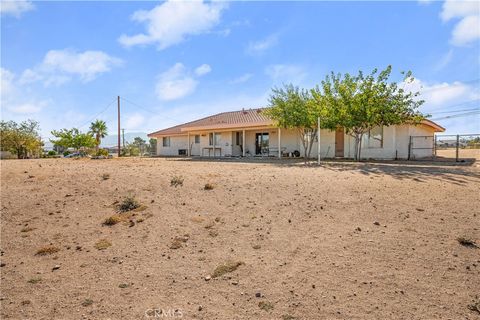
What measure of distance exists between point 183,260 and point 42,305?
6.44 ft

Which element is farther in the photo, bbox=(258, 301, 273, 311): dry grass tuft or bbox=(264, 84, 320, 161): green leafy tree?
bbox=(264, 84, 320, 161): green leafy tree

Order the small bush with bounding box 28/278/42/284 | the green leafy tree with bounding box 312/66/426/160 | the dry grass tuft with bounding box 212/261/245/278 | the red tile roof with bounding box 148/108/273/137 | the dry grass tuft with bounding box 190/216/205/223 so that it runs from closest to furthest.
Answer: the dry grass tuft with bounding box 212/261/245/278
the small bush with bounding box 28/278/42/284
the dry grass tuft with bounding box 190/216/205/223
the green leafy tree with bounding box 312/66/426/160
the red tile roof with bounding box 148/108/273/137

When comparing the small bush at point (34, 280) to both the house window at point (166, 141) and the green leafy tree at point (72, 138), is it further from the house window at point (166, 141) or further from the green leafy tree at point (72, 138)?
the house window at point (166, 141)

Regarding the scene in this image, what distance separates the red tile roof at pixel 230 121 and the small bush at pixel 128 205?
49.9 ft

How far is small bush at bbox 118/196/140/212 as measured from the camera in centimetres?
703

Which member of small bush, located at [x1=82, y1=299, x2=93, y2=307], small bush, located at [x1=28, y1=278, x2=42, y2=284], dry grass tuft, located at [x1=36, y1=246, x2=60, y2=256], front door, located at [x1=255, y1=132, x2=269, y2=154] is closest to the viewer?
small bush, located at [x1=82, y1=299, x2=93, y2=307]

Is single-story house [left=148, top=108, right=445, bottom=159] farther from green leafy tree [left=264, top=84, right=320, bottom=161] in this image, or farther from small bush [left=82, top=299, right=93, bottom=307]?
small bush [left=82, top=299, right=93, bottom=307]

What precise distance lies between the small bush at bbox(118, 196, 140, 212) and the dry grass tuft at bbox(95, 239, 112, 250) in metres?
1.29

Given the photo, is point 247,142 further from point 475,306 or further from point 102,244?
point 475,306

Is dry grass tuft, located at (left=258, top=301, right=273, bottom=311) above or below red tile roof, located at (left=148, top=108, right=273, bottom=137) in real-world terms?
below

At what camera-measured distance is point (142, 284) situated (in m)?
4.42

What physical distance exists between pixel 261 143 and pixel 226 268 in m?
20.5

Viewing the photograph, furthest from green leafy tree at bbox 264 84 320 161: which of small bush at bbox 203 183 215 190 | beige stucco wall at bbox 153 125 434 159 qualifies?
small bush at bbox 203 183 215 190

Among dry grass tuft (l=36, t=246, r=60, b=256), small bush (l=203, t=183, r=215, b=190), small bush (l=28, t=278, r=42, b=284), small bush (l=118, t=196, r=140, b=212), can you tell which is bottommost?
small bush (l=28, t=278, r=42, b=284)
